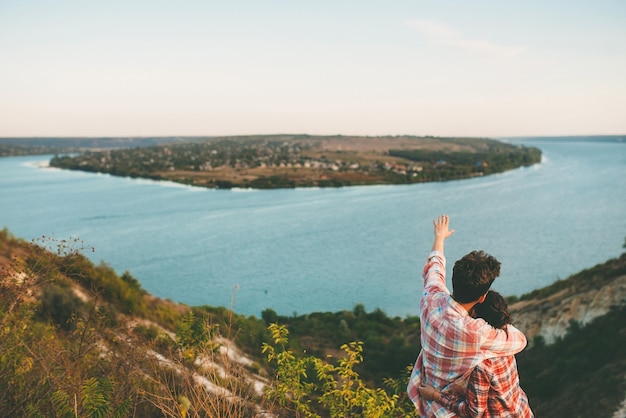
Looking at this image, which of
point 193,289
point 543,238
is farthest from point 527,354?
point 543,238

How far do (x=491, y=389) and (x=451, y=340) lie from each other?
0.99ft

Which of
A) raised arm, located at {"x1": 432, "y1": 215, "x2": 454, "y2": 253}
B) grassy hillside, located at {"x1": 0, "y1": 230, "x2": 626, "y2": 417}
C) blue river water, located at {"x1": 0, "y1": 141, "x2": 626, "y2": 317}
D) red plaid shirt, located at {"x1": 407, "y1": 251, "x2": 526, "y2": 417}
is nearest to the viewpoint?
red plaid shirt, located at {"x1": 407, "y1": 251, "x2": 526, "y2": 417}

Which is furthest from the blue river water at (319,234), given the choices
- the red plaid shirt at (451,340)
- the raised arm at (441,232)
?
the red plaid shirt at (451,340)

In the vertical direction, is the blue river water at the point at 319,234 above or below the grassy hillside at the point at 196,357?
below

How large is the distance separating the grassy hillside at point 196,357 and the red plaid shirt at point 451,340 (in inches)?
37.1

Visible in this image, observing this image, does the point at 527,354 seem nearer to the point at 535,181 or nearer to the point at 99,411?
the point at 99,411

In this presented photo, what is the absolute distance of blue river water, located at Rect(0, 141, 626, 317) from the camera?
26.3 m

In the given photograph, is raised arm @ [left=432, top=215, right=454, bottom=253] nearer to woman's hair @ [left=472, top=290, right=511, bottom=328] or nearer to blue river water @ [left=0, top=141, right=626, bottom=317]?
woman's hair @ [left=472, top=290, right=511, bottom=328]

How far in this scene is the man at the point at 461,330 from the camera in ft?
5.65

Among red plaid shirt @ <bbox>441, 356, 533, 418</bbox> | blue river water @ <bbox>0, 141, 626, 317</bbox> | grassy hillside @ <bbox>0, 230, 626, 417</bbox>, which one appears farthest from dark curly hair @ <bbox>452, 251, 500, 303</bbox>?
blue river water @ <bbox>0, 141, 626, 317</bbox>

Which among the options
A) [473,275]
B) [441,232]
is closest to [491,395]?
[473,275]

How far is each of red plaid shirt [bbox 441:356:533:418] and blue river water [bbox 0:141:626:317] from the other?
65.9ft

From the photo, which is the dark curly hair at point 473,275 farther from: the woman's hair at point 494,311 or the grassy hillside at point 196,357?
the grassy hillside at point 196,357

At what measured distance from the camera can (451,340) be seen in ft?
5.70
